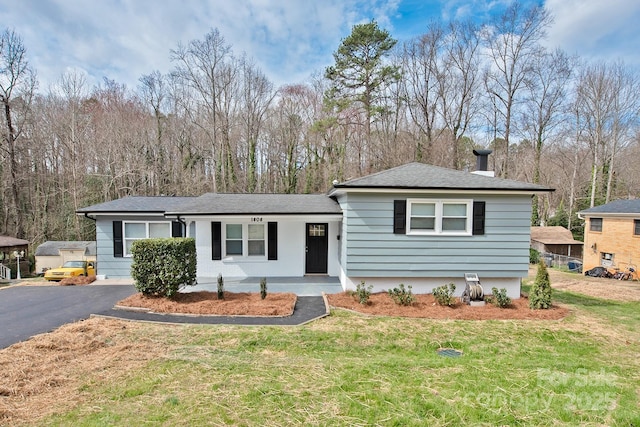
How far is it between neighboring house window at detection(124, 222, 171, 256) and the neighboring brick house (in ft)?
77.8

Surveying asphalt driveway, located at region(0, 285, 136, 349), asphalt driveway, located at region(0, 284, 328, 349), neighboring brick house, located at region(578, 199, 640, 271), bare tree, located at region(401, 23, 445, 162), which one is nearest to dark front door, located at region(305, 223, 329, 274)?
asphalt driveway, located at region(0, 284, 328, 349)

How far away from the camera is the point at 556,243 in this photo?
24688mm

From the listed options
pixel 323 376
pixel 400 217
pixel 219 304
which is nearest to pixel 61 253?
pixel 219 304

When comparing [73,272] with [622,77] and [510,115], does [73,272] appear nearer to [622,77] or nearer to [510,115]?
[510,115]

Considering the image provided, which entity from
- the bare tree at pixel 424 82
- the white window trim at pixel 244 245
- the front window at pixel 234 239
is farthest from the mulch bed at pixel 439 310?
the bare tree at pixel 424 82

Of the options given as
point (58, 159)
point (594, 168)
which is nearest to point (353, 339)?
point (58, 159)

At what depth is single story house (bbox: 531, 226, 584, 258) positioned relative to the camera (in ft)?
81.5

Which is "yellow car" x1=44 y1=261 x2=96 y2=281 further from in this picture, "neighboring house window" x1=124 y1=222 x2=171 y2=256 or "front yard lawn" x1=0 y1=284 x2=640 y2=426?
"front yard lawn" x1=0 y1=284 x2=640 y2=426

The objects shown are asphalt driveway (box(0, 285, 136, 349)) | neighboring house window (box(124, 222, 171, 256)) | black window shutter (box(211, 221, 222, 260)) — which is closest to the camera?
asphalt driveway (box(0, 285, 136, 349))

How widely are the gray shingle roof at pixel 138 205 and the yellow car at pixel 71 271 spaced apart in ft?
8.26

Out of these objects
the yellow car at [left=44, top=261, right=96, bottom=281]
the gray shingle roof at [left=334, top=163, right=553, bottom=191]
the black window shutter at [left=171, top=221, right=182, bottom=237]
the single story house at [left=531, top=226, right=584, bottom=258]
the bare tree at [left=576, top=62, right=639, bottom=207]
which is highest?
the bare tree at [left=576, top=62, right=639, bottom=207]

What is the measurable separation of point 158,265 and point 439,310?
7017 mm

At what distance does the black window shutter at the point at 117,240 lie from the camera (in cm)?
1129

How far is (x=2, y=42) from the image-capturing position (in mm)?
19969
